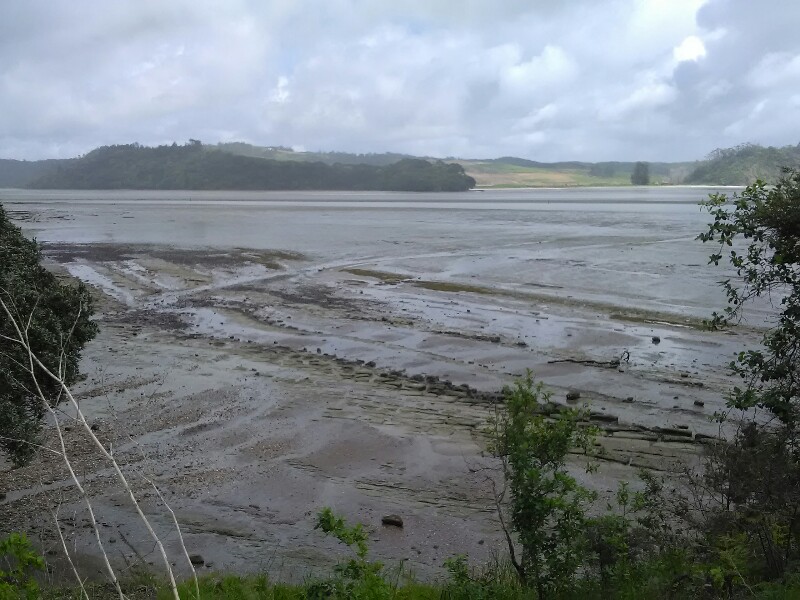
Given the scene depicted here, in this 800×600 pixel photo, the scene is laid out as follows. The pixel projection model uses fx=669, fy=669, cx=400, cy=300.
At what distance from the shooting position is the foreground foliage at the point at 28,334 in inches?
336

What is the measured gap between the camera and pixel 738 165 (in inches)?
5359

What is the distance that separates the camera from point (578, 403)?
14.7 m

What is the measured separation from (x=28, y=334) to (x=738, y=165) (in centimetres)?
15013

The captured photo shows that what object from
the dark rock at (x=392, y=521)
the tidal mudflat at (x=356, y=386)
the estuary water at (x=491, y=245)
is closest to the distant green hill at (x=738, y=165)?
the estuary water at (x=491, y=245)

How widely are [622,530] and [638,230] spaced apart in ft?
184

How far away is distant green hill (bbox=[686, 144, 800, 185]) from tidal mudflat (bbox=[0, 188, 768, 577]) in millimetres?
91632

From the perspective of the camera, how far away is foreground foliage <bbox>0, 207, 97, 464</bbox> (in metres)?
8.54

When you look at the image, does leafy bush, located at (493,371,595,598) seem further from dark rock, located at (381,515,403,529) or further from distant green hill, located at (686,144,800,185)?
distant green hill, located at (686,144,800,185)

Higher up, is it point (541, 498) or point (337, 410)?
point (541, 498)

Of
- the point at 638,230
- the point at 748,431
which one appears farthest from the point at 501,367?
the point at 638,230

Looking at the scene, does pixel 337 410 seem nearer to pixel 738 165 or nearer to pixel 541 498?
pixel 541 498

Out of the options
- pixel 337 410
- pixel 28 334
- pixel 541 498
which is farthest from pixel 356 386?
pixel 541 498

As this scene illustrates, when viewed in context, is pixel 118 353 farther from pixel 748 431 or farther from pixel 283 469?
pixel 748 431

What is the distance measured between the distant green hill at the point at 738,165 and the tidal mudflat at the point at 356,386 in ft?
301
